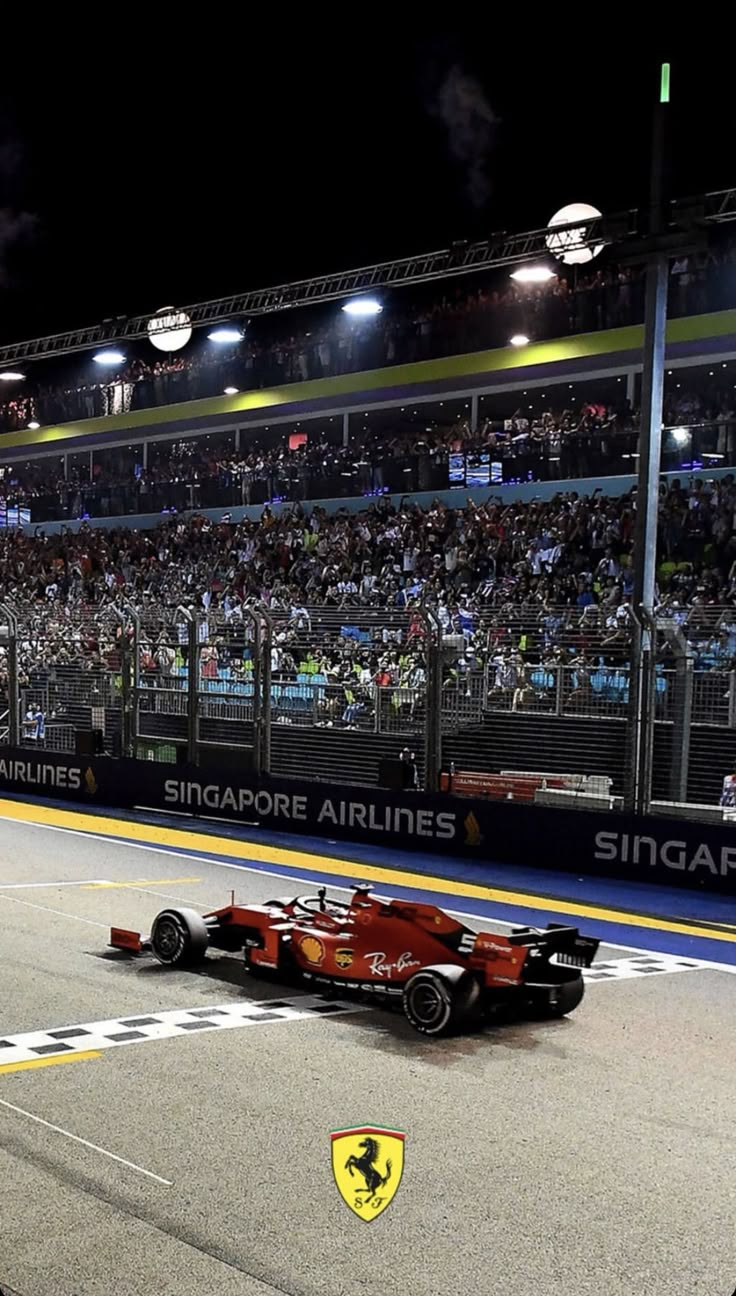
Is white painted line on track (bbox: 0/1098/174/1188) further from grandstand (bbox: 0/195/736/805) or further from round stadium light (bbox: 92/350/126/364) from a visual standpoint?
round stadium light (bbox: 92/350/126/364)

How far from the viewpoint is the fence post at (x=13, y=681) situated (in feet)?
64.6

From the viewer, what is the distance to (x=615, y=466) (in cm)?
2662

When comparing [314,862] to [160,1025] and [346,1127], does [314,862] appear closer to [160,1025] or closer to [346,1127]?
[160,1025]

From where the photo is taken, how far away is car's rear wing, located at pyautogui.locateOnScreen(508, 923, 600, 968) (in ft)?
25.2

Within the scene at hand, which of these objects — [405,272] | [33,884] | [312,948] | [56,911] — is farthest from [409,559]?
[312,948]

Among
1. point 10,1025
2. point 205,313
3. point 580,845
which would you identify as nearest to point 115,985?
point 10,1025

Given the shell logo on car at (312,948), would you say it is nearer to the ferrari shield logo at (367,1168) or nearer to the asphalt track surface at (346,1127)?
the asphalt track surface at (346,1127)

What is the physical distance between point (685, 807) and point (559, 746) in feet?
5.44

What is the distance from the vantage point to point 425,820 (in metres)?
15.1

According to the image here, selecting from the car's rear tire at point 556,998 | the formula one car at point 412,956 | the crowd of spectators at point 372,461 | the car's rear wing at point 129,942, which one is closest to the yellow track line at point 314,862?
the car's rear tire at point 556,998

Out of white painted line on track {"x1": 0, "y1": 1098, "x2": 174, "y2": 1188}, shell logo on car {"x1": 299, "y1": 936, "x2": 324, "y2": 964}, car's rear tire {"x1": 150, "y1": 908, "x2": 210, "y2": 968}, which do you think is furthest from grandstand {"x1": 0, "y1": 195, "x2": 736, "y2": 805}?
white painted line on track {"x1": 0, "y1": 1098, "x2": 174, "y2": 1188}

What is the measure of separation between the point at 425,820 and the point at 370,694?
1787 millimetres

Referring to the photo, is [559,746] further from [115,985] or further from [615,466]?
[615,466]

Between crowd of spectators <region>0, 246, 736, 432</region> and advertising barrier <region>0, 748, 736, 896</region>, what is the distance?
46.7 ft
